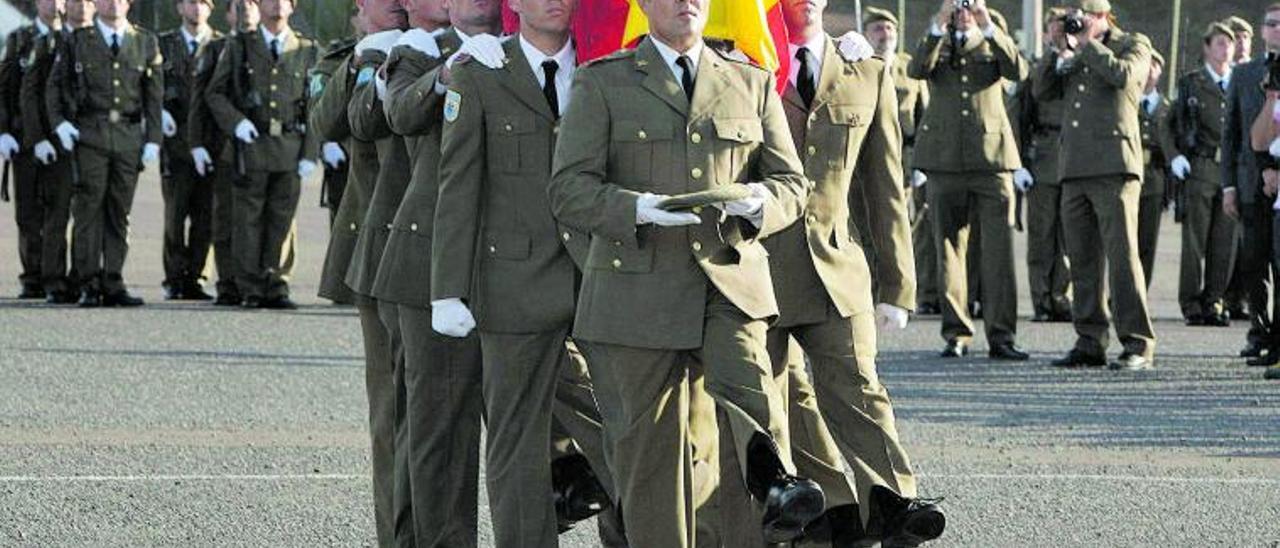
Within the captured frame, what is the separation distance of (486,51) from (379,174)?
816mm

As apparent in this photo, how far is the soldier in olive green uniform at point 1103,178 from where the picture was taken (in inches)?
541

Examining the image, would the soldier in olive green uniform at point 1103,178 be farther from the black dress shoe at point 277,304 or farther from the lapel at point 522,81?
the lapel at point 522,81

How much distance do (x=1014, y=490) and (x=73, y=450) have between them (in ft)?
11.1

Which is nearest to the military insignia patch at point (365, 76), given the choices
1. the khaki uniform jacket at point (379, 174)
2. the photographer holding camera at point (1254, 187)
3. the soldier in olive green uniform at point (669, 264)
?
the khaki uniform jacket at point (379, 174)

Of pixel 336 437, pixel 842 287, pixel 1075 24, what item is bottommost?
pixel 336 437

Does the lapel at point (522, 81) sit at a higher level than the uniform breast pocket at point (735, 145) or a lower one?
higher

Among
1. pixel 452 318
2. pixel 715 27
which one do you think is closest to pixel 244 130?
pixel 715 27

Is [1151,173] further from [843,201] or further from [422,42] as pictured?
[422,42]

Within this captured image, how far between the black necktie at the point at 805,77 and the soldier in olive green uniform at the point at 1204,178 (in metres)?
9.82

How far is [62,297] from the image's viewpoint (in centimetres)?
1709

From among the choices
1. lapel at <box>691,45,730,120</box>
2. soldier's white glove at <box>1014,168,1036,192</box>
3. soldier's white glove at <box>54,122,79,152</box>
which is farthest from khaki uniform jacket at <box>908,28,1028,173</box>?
lapel at <box>691,45,730,120</box>

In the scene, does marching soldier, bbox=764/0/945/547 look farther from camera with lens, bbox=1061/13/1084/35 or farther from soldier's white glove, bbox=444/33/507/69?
camera with lens, bbox=1061/13/1084/35

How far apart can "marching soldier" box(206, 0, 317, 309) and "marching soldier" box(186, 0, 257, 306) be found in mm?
82

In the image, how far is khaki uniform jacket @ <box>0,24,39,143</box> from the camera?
1728 cm
